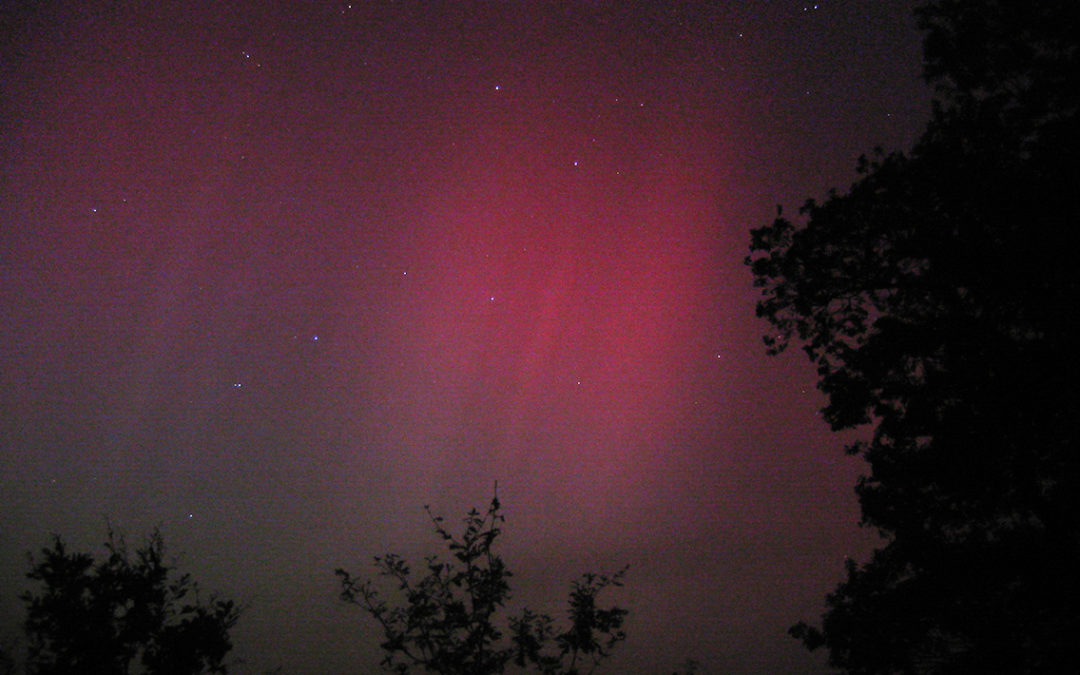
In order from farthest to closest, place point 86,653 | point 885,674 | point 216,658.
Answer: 1. point 216,658
2. point 86,653
3. point 885,674

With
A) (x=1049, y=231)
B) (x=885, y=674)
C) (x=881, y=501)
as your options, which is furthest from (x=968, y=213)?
(x=885, y=674)

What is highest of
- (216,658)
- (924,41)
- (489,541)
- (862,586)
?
(924,41)

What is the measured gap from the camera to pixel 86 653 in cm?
1002

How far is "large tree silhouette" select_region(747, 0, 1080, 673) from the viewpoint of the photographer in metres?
6.31

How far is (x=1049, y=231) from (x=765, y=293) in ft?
10.1

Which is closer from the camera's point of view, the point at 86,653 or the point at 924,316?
the point at 924,316

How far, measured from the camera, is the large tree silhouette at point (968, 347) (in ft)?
20.7

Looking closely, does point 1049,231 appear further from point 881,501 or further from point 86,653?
point 86,653

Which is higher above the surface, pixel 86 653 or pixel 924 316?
pixel 924 316

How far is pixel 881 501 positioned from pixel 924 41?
242 inches

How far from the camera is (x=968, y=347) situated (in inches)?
270

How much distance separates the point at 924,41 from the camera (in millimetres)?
7906

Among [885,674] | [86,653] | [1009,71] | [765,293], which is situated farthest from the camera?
[86,653]

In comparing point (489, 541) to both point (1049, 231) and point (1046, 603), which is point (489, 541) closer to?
point (1046, 603)
